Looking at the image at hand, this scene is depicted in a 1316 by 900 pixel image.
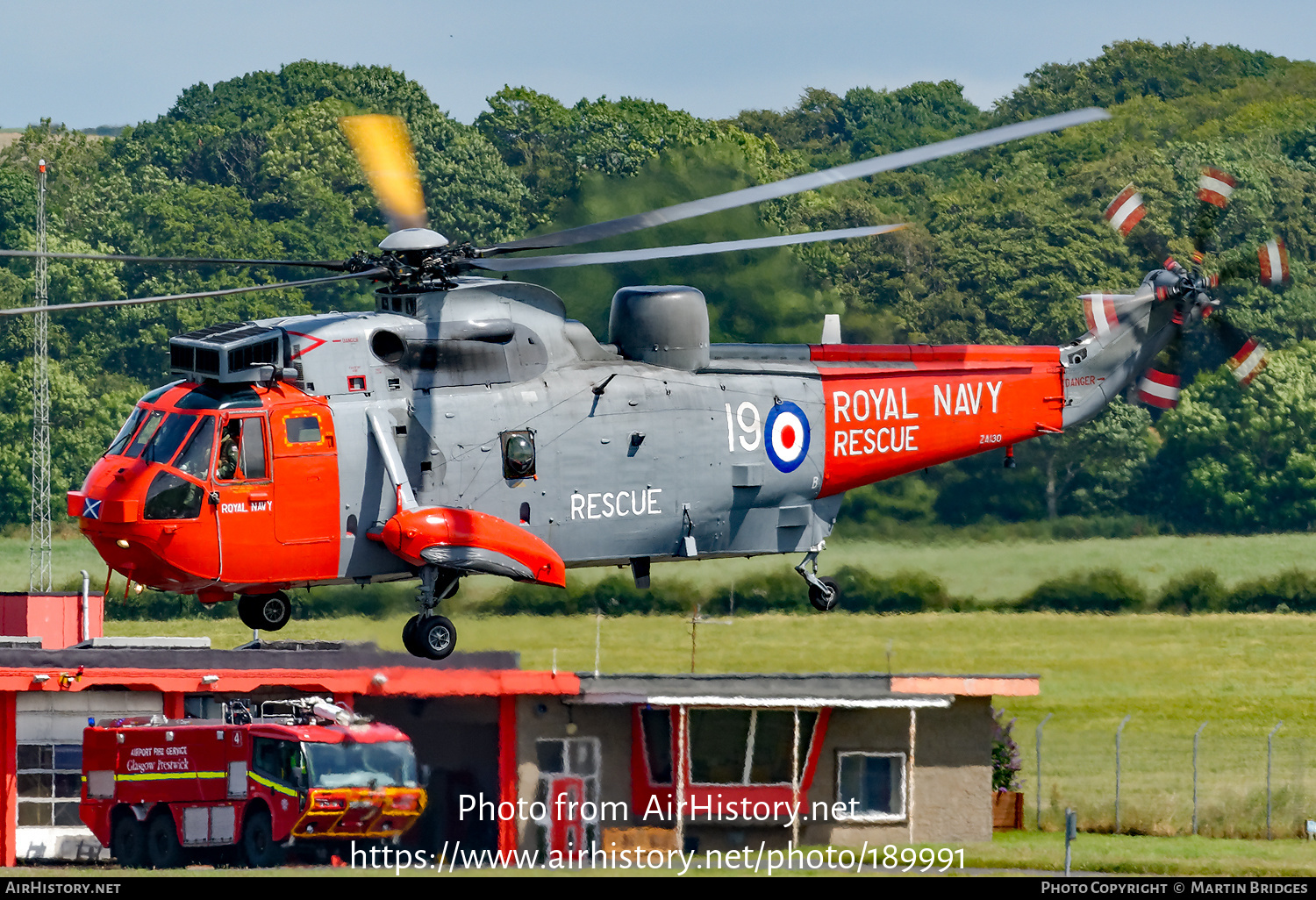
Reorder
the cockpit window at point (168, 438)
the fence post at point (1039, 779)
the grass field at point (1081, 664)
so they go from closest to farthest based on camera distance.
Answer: the cockpit window at point (168, 438)
the fence post at point (1039, 779)
the grass field at point (1081, 664)

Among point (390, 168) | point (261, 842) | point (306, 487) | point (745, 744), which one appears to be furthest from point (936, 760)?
point (306, 487)

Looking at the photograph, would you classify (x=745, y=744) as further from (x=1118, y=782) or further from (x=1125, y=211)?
(x=1125, y=211)

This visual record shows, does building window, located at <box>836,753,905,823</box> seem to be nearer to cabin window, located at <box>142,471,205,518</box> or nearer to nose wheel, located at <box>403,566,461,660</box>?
nose wheel, located at <box>403,566,461,660</box>

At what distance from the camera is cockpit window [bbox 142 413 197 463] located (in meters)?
25.5

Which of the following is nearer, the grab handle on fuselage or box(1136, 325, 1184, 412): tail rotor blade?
the grab handle on fuselage

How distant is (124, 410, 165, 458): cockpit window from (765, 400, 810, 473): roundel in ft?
27.8

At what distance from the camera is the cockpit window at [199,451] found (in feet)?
83.3

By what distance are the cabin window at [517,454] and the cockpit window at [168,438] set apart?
4.03 meters

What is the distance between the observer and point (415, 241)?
26.9 m

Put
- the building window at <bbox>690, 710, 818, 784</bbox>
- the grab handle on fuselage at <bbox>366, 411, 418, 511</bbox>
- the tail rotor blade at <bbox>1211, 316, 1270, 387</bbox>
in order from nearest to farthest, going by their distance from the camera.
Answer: the grab handle on fuselage at <bbox>366, 411, 418, 511</bbox>, the tail rotor blade at <bbox>1211, 316, 1270, 387</bbox>, the building window at <bbox>690, 710, 818, 784</bbox>

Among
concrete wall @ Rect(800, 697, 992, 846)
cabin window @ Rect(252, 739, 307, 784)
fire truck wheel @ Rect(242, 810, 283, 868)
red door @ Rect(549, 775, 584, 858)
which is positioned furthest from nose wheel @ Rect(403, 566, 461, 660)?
concrete wall @ Rect(800, 697, 992, 846)

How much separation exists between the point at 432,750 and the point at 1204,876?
55.4ft

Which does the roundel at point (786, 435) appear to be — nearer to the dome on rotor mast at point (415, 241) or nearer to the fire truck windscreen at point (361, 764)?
the dome on rotor mast at point (415, 241)
